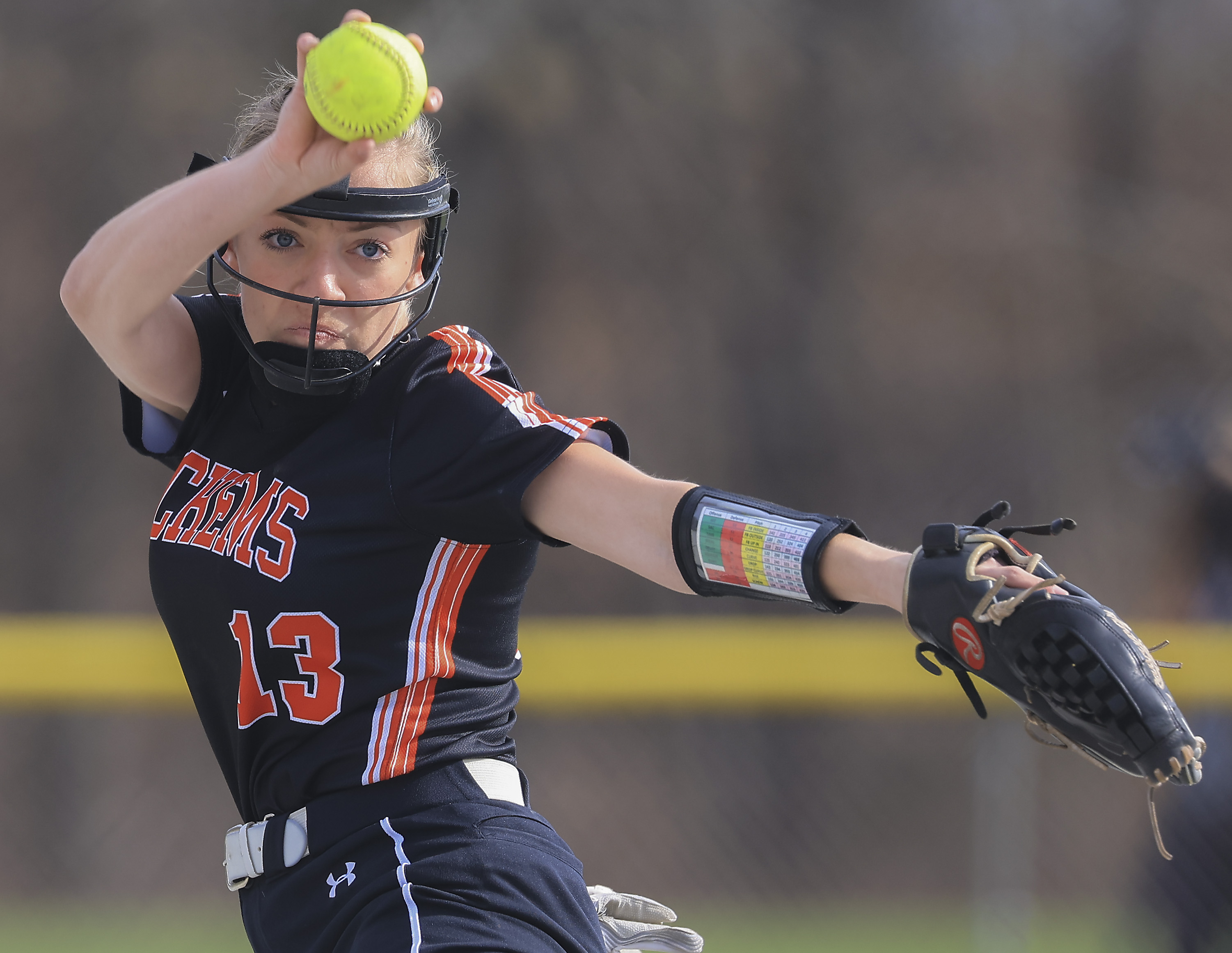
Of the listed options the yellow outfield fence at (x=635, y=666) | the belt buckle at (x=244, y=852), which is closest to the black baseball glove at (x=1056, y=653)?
the belt buckle at (x=244, y=852)

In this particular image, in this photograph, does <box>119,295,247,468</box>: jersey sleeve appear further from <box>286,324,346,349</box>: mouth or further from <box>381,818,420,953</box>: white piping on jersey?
<box>381,818,420,953</box>: white piping on jersey

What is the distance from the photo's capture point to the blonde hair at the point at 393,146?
1.86 meters

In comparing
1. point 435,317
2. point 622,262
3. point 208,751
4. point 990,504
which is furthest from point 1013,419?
point 208,751

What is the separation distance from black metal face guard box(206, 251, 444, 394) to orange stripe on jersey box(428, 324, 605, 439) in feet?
0.27

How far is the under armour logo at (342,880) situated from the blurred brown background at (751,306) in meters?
3.52

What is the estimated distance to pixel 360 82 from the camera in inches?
54.6

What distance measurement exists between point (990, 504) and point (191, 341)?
13.6 feet

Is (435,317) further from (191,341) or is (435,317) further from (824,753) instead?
(191,341)

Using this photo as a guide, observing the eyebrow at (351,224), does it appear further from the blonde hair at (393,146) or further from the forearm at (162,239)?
the forearm at (162,239)

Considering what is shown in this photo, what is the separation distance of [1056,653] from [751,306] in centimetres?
470

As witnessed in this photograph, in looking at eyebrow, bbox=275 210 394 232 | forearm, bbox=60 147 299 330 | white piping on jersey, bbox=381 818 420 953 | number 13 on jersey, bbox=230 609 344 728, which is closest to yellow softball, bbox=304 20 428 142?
forearm, bbox=60 147 299 330

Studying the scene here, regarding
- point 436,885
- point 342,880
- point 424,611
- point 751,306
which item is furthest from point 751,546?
point 751,306

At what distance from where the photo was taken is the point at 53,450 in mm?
5547

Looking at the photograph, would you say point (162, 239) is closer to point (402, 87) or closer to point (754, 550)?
point (402, 87)
